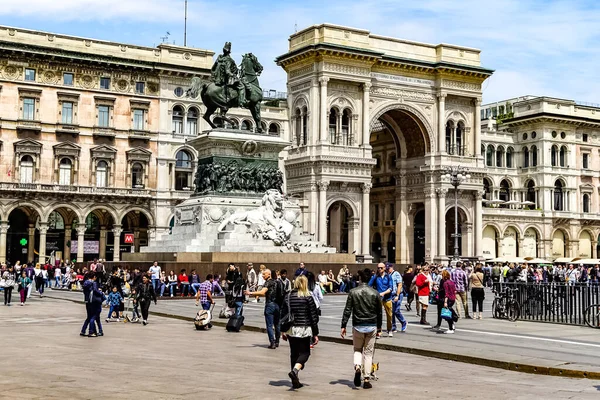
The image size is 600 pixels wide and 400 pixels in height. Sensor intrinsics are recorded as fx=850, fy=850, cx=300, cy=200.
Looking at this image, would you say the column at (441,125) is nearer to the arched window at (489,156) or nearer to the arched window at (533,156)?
the arched window at (489,156)

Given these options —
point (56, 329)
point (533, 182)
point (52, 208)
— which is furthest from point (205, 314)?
point (533, 182)

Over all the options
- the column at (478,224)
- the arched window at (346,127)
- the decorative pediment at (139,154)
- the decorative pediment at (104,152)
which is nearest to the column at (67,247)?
the decorative pediment at (104,152)

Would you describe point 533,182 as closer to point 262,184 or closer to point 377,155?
point 377,155

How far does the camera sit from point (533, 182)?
3479 inches

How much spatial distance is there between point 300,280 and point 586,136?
83.0 meters

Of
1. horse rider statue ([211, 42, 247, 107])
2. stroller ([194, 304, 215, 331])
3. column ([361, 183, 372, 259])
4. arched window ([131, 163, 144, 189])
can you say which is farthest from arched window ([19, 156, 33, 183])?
stroller ([194, 304, 215, 331])

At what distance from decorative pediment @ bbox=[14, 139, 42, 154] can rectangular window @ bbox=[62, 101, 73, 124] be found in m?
2.80

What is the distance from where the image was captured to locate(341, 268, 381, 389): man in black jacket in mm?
12670

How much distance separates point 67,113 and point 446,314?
49.0 metres

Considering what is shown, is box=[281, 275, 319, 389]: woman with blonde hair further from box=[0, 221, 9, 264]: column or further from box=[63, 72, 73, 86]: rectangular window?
box=[63, 72, 73, 86]: rectangular window

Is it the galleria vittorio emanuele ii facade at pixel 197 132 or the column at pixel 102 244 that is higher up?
the galleria vittorio emanuele ii facade at pixel 197 132

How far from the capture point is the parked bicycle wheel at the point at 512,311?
80.4 ft

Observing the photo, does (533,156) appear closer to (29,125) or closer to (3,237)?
(29,125)

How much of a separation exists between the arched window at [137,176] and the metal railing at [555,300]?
45.1 m
